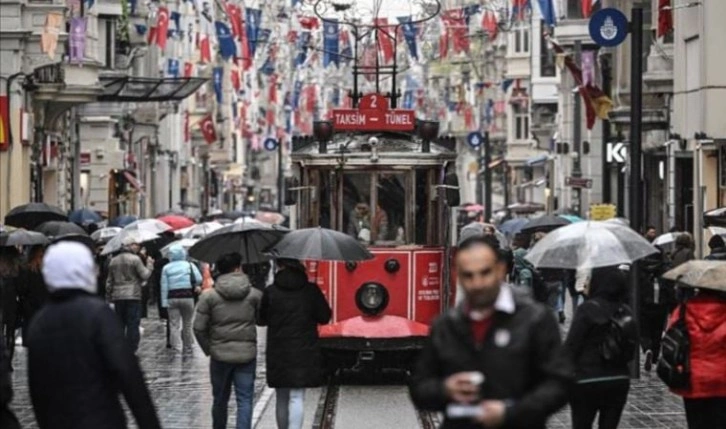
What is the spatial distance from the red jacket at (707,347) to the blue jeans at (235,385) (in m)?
3.90

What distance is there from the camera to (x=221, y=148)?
115 m

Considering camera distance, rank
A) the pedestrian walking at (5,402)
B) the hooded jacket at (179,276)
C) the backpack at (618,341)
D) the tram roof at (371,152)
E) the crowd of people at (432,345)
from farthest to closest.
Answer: the hooded jacket at (179,276)
the tram roof at (371,152)
the backpack at (618,341)
the pedestrian walking at (5,402)
the crowd of people at (432,345)

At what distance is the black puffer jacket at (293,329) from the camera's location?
15953 millimetres

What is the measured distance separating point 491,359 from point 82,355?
6.77ft

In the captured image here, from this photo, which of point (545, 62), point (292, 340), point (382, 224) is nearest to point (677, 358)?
point (292, 340)

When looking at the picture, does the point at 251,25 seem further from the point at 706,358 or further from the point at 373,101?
the point at 706,358

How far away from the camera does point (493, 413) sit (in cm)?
826

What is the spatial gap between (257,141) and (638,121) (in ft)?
384

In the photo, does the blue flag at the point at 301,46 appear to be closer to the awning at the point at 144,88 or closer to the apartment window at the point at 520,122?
the awning at the point at 144,88

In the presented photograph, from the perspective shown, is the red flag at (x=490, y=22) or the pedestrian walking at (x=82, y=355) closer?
the pedestrian walking at (x=82, y=355)

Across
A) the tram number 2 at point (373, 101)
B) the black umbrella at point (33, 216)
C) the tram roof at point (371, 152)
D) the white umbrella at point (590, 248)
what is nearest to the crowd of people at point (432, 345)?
the white umbrella at point (590, 248)

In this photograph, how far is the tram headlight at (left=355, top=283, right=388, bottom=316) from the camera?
2397 cm

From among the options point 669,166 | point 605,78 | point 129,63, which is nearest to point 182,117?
point 129,63

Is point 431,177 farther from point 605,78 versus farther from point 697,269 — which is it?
point 605,78
